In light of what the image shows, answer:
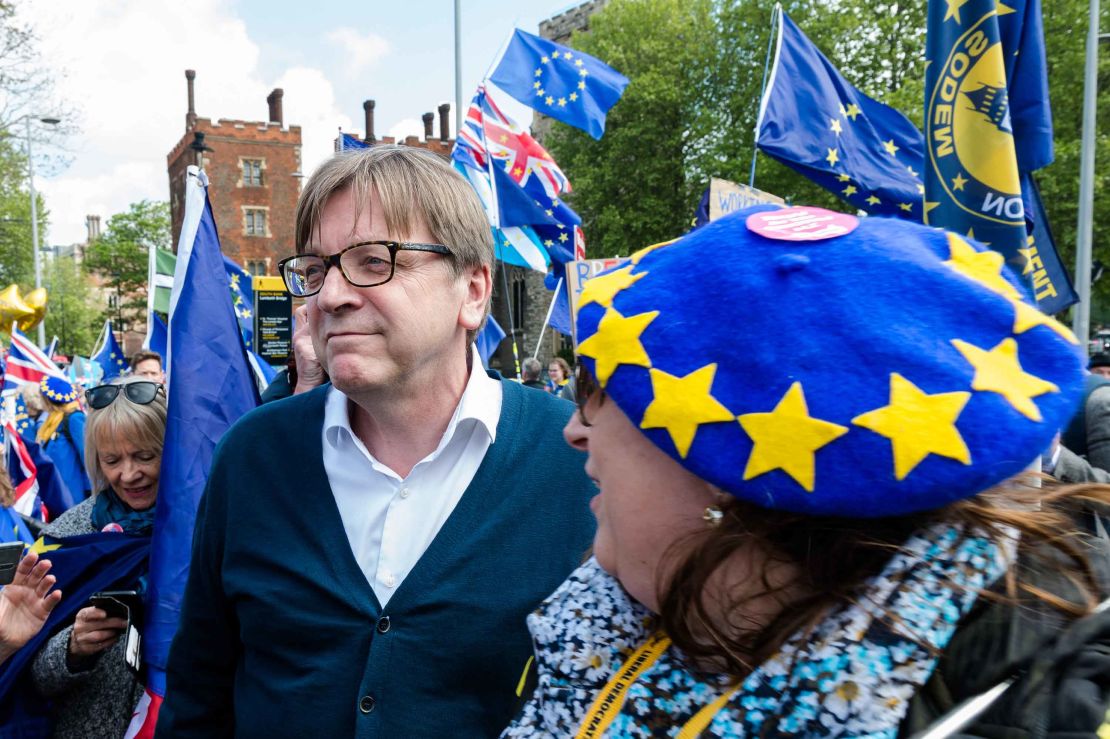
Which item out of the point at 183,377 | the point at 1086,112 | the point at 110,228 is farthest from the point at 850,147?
the point at 110,228

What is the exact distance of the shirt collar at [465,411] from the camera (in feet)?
5.97

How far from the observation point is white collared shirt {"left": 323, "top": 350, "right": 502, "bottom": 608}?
171cm

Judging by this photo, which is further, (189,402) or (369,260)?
(189,402)

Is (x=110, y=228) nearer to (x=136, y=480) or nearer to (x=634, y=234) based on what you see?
(x=634, y=234)

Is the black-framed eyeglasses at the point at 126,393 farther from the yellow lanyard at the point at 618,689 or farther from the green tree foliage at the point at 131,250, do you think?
A: the green tree foliage at the point at 131,250

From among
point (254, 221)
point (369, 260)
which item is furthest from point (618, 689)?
point (254, 221)

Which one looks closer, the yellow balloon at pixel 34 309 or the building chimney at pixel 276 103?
the yellow balloon at pixel 34 309

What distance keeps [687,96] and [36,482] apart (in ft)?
84.3

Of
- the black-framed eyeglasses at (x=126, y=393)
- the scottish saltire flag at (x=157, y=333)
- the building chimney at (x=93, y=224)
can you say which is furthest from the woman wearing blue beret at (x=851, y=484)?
the building chimney at (x=93, y=224)

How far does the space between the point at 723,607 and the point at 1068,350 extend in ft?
1.42

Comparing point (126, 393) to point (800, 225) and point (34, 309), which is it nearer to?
point (800, 225)

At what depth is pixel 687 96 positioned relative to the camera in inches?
1106

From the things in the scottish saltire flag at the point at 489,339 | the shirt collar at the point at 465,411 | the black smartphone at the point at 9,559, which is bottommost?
the black smartphone at the point at 9,559

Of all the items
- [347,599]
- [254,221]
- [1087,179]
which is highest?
[254,221]
